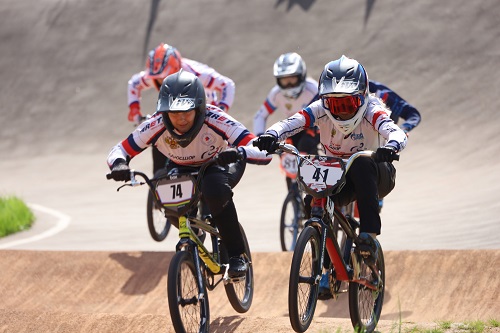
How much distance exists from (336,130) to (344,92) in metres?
0.50

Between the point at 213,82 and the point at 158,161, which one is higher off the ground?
the point at 213,82

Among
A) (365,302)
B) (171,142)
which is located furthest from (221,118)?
(365,302)

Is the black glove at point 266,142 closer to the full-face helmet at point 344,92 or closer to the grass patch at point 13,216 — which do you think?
the full-face helmet at point 344,92

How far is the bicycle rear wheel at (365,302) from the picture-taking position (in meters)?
6.37

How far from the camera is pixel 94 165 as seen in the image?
821 inches

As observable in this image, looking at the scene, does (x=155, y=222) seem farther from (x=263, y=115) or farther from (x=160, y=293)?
(x=263, y=115)

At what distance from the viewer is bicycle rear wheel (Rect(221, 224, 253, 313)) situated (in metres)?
7.27

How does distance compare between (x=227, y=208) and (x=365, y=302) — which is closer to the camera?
(x=365, y=302)

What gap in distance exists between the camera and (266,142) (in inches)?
249

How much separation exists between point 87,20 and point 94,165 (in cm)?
630

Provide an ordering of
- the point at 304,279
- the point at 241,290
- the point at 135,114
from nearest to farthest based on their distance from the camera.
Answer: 1. the point at 304,279
2. the point at 241,290
3. the point at 135,114

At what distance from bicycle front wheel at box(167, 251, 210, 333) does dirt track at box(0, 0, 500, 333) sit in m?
0.61

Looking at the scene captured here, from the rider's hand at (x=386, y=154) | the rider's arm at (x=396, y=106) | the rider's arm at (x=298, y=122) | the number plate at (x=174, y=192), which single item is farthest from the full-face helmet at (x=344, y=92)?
the rider's arm at (x=396, y=106)

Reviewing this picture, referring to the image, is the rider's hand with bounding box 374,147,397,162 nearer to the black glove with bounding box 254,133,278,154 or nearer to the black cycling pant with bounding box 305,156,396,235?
the black cycling pant with bounding box 305,156,396,235
